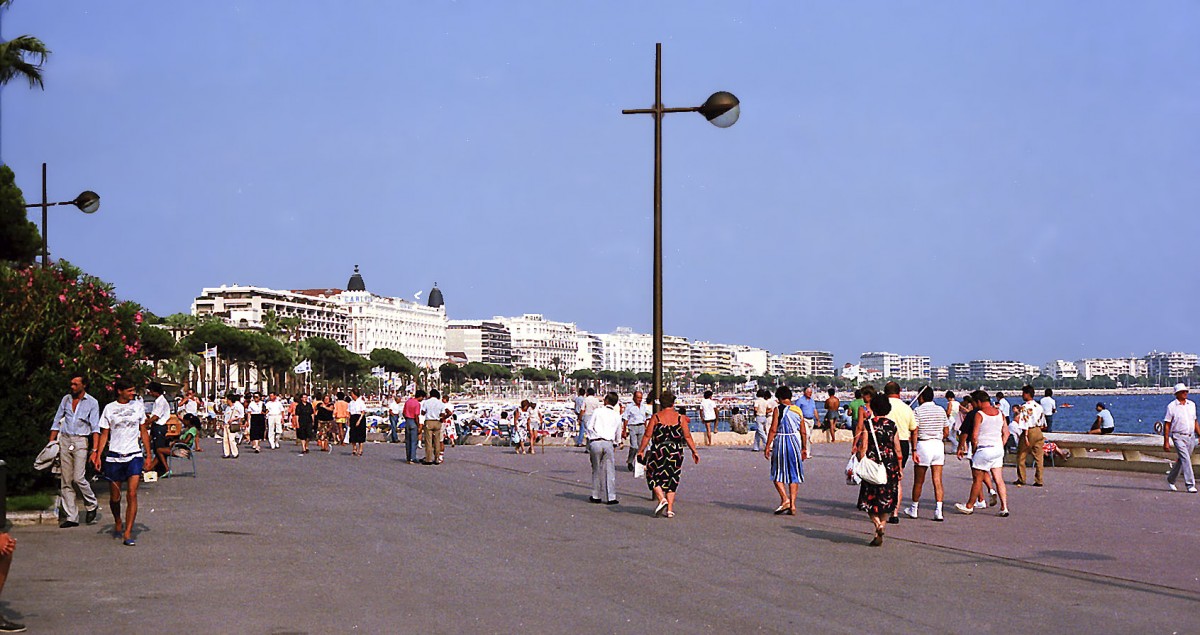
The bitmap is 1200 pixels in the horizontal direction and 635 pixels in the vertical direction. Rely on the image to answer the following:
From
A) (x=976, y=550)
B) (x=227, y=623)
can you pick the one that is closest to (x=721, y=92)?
(x=976, y=550)

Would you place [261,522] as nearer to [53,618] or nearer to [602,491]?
[602,491]

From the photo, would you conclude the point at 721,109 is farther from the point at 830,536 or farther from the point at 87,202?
the point at 87,202

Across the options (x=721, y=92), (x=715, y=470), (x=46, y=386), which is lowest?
(x=715, y=470)

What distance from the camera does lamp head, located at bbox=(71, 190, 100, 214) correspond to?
22766mm

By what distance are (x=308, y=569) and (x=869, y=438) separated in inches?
226

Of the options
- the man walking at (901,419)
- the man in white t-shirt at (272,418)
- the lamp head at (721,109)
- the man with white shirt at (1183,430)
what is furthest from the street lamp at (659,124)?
the man in white t-shirt at (272,418)

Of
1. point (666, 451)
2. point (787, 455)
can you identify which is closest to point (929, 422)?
point (787, 455)

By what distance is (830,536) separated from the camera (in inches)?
528

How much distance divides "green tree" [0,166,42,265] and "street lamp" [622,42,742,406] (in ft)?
55.1

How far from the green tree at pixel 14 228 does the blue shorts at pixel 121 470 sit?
17.7 meters

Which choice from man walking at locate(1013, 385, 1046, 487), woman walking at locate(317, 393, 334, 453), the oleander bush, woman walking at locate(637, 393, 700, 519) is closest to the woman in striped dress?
woman walking at locate(637, 393, 700, 519)

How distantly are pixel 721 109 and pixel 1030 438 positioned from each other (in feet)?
27.0

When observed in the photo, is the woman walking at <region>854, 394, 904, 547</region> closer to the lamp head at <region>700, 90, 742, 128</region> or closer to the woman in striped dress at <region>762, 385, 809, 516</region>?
the woman in striped dress at <region>762, 385, 809, 516</region>

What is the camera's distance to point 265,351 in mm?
122750
